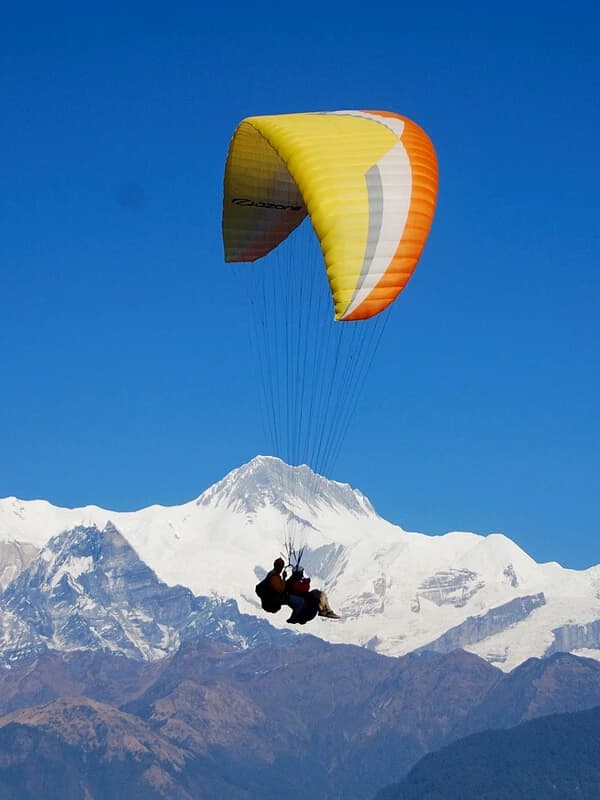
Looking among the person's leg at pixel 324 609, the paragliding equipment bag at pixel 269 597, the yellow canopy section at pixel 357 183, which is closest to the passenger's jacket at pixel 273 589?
the paragliding equipment bag at pixel 269 597

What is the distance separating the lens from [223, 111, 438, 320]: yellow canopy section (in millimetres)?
51562

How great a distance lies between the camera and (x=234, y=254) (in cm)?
6662

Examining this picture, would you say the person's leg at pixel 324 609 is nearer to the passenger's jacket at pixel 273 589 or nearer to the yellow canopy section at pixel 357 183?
the passenger's jacket at pixel 273 589

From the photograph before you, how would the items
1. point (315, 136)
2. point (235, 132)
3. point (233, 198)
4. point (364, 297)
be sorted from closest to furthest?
point (364, 297), point (315, 136), point (235, 132), point (233, 198)

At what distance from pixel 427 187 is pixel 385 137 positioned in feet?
9.87

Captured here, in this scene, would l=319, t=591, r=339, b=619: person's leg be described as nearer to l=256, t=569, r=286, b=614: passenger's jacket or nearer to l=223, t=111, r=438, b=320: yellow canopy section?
l=256, t=569, r=286, b=614: passenger's jacket

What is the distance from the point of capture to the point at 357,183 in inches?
2098

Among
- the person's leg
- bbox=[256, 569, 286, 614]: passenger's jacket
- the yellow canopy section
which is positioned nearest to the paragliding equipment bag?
bbox=[256, 569, 286, 614]: passenger's jacket

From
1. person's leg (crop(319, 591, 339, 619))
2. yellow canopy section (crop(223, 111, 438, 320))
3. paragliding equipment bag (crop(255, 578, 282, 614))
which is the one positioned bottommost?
person's leg (crop(319, 591, 339, 619))

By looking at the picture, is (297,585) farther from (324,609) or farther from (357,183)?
(357,183)

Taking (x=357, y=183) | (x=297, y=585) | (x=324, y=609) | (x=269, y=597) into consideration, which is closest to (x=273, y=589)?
(x=269, y=597)

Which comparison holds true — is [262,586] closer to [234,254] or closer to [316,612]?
[316,612]

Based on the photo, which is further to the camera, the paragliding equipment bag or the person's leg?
the paragliding equipment bag

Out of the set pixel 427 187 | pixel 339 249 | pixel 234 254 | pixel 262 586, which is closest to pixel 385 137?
pixel 427 187
